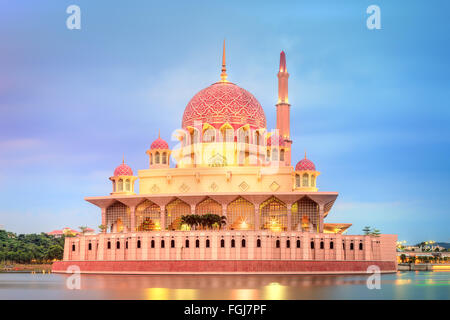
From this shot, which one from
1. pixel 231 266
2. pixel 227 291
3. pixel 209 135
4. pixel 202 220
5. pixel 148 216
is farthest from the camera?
pixel 209 135

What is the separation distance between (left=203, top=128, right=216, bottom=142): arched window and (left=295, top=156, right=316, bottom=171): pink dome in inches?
403

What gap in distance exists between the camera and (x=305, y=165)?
228 ft

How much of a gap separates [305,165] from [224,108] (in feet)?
38.8

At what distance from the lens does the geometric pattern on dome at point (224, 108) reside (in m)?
74.9

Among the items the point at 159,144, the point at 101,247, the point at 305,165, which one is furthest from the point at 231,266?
the point at 159,144

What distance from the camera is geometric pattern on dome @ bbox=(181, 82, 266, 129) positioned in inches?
2950

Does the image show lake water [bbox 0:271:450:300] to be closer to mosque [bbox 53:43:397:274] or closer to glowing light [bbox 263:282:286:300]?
glowing light [bbox 263:282:286:300]

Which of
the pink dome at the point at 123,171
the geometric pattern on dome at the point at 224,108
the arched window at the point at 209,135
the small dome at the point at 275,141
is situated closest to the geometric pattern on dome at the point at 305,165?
the small dome at the point at 275,141

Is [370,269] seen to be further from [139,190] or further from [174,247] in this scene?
[139,190]

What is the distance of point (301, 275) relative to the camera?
190ft

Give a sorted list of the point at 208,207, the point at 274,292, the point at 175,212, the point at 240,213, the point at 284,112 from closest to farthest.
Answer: the point at 274,292 → the point at 240,213 → the point at 208,207 → the point at 175,212 → the point at 284,112

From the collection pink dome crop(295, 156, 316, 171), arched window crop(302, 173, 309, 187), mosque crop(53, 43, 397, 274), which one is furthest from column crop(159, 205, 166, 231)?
arched window crop(302, 173, 309, 187)

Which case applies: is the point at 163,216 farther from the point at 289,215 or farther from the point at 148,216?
the point at 289,215
